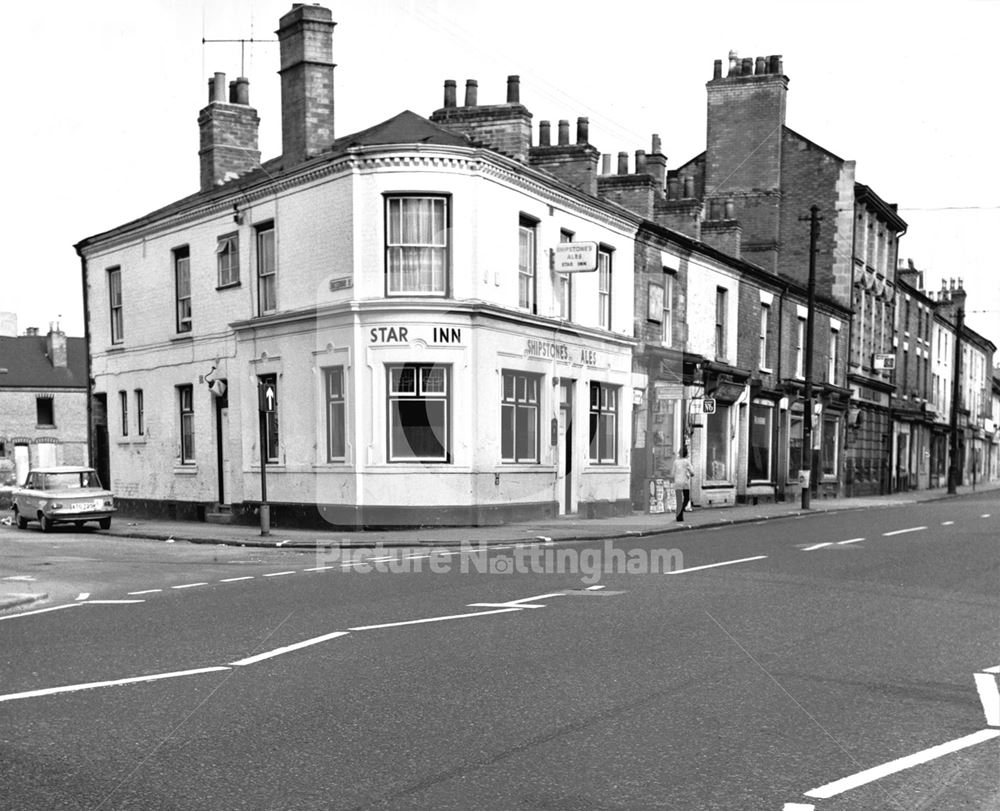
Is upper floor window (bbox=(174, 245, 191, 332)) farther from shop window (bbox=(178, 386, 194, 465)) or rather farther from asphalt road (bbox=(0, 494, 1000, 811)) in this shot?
asphalt road (bbox=(0, 494, 1000, 811))

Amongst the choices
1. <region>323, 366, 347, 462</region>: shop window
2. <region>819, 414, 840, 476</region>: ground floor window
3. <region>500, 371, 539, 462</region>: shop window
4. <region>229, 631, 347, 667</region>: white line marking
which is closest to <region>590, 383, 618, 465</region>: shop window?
<region>500, 371, 539, 462</region>: shop window

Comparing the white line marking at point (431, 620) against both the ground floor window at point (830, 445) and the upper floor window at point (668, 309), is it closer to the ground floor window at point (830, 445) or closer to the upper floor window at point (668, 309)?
the upper floor window at point (668, 309)

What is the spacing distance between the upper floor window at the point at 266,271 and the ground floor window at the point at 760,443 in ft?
60.1

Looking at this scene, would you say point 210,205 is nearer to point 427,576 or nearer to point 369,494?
point 369,494

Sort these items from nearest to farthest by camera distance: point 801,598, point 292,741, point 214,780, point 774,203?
point 214,780, point 292,741, point 801,598, point 774,203

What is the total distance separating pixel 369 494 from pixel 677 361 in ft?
38.8

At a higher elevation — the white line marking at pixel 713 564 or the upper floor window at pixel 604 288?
the upper floor window at pixel 604 288

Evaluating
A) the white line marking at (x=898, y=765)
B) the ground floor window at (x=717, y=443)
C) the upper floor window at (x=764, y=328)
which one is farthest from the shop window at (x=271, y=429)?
the white line marking at (x=898, y=765)

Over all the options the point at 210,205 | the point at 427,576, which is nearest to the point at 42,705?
the point at 427,576

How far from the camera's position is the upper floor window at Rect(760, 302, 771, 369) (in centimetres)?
3509

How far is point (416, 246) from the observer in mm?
21297

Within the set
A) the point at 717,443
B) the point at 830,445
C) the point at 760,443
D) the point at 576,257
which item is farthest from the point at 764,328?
the point at 576,257

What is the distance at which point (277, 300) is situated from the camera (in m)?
23.3

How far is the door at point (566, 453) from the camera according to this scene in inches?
961
